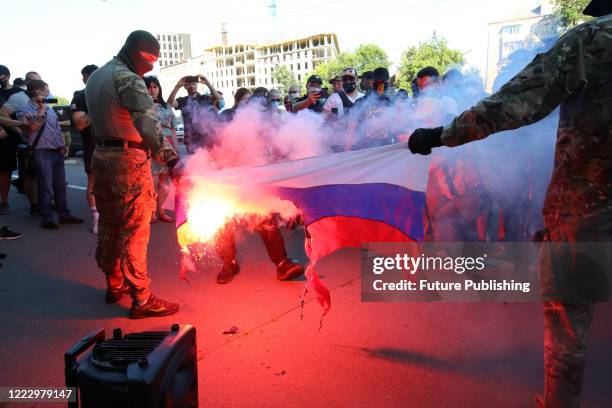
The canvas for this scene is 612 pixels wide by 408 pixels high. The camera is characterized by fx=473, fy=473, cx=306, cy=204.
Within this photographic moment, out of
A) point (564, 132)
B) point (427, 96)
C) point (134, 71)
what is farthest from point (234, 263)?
point (564, 132)

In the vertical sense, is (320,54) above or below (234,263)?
above

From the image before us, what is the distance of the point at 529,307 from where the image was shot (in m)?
3.93

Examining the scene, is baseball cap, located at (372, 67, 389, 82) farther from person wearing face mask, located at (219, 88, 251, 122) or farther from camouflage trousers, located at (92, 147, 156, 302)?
camouflage trousers, located at (92, 147, 156, 302)

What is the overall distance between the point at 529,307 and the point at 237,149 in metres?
3.08

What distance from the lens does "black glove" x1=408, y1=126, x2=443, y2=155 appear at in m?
2.46

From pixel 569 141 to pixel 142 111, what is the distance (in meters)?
2.78

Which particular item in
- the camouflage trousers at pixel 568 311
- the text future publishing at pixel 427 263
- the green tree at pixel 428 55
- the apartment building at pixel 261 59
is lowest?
the text future publishing at pixel 427 263

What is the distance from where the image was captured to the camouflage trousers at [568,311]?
222 centimetres

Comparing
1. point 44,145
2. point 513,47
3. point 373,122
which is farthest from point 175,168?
point 44,145

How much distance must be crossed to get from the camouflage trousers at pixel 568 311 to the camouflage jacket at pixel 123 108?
2.64 meters

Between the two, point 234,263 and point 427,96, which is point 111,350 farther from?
point 427,96

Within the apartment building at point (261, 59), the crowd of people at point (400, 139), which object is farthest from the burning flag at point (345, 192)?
the apartment building at point (261, 59)

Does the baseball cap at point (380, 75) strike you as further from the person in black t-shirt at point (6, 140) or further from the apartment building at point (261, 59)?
the apartment building at point (261, 59)

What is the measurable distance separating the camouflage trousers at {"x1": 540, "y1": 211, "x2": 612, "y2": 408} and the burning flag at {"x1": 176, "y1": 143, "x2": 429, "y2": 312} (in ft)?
3.74
